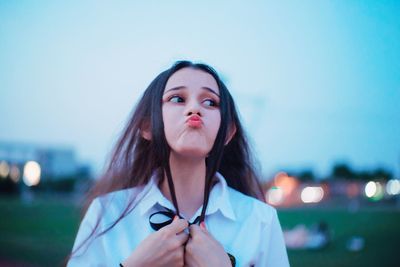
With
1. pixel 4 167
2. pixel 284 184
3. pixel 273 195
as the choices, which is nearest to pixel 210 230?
pixel 273 195

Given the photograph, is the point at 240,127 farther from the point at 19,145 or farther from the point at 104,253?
the point at 19,145

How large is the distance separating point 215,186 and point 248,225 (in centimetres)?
23

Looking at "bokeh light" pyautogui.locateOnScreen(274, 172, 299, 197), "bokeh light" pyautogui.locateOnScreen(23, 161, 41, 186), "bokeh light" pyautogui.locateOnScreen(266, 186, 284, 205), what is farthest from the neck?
"bokeh light" pyautogui.locateOnScreen(23, 161, 41, 186)

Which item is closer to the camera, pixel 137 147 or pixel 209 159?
pixel 209 159

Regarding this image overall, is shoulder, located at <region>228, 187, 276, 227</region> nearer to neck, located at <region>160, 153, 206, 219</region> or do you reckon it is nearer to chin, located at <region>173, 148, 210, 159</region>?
neck, located at <region>160, 153, 206, 219</region>

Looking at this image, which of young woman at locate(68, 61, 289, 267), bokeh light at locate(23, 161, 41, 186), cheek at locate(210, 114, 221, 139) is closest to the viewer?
young woman at locate(68, 61, 289, 267)

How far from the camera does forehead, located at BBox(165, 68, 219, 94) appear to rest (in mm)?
1484

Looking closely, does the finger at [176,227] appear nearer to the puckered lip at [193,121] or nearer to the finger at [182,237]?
the finger at [182,237]

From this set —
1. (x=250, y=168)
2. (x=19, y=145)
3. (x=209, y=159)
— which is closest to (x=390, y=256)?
(x=250, y=168)

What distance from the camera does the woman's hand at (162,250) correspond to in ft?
4.09

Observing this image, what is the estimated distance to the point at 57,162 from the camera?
216 feet

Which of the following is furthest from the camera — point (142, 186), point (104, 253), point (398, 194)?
point (398, 194)

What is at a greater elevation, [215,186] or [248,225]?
[215,186]

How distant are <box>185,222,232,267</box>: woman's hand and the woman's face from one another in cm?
32
